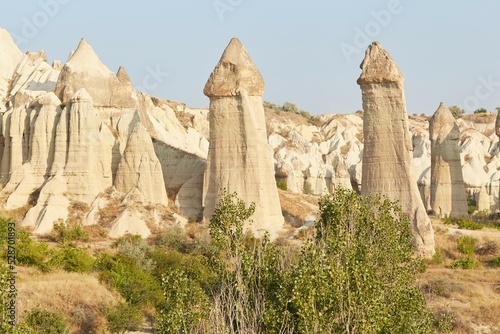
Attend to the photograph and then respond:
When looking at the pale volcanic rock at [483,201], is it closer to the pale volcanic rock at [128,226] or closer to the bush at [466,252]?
the bush at [466,252]

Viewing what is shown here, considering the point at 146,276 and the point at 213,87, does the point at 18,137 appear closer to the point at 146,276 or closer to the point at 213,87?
the point at 213,87

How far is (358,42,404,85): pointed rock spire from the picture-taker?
3139 centimetres

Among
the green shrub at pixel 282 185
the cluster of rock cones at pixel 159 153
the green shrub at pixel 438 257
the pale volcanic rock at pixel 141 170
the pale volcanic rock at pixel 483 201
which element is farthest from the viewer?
the pale volcanic rock at pixel 483 201

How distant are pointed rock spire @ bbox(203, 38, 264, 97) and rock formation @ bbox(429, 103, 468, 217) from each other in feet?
39.2

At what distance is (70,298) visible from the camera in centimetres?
2198

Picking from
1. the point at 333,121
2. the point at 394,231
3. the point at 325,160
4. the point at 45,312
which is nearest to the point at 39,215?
the point at 45,312

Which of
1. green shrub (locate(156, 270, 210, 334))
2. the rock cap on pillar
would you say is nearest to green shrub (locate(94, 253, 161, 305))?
green shrub (locate(156, 270, 210, 334))

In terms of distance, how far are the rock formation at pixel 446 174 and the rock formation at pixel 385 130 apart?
10546 mm

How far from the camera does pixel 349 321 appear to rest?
47.3 feet

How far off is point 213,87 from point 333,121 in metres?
52.4

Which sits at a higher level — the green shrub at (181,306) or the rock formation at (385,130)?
the rock formation at (385,130)

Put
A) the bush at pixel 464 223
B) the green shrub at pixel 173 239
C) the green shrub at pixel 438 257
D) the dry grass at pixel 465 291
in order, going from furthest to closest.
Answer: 1. the bush at pixel 464 223
2. the green shrub at pixel 438 257
3. the green shrub at pixel 173 239
4. the dry grass at pixel 465 291

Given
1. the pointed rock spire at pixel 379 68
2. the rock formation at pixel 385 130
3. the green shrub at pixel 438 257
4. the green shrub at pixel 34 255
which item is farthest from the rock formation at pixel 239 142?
the green shrub at pixel 34 255

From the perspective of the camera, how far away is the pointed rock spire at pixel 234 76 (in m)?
33.2
